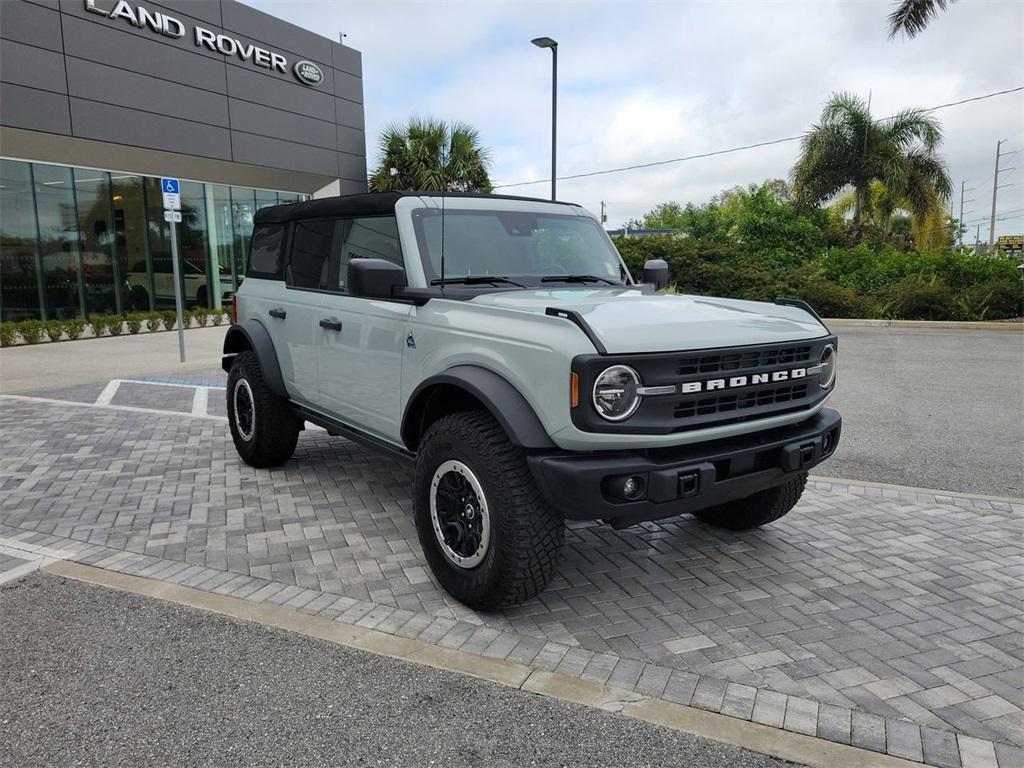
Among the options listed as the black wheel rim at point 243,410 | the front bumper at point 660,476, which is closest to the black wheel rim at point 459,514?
the front bumper at point 660,476

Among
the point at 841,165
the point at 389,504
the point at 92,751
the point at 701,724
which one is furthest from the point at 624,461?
the point at 841,165

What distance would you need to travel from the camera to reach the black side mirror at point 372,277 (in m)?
3.70

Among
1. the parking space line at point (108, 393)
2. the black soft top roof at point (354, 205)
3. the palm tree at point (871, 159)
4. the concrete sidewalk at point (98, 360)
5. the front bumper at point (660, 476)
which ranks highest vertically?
the palm tree at point (871, 159)

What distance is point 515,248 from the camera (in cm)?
445

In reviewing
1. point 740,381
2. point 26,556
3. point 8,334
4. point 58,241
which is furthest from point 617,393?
point 58,241

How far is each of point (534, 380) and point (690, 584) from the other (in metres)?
1.53

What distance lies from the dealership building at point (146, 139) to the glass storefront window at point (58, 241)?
0.11 feet

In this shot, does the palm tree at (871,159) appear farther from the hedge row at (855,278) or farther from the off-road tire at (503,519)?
the off-road tire at (503,519)

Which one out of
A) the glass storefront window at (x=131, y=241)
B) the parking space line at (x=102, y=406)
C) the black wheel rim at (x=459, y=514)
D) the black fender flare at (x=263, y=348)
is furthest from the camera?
the glass storefront window at (x=131, y=241)

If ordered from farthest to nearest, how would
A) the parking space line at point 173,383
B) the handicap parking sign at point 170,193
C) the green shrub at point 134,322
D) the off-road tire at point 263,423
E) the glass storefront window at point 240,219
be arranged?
the glass storefront window at point 240,219, the green shrub at point 134,322, the handicap parking sign at point 170,193, the parking space line at point 173,383, the off-road tire at point 263,423

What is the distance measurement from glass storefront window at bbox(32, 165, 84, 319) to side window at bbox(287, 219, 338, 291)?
1553 cm

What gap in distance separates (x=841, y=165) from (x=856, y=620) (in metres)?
24.2

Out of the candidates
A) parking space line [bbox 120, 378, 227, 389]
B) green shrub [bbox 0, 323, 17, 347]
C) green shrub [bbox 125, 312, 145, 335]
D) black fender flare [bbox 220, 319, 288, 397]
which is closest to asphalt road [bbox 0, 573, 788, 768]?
black fender flare [bbox 220, 319, 288, 397]

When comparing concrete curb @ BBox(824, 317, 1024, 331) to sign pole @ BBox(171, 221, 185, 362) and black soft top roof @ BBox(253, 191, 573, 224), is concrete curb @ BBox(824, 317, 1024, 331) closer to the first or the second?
sign pole @ BBox(171, 221, 185, 362)
